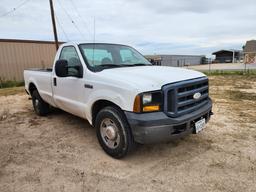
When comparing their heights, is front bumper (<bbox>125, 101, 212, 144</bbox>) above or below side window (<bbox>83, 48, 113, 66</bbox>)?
below

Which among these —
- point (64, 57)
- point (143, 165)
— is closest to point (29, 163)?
point (143, 165)

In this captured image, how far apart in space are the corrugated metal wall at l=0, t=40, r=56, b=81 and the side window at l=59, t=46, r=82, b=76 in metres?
12.1

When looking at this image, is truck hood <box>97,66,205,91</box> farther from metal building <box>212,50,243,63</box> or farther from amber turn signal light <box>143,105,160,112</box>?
metal building <box>212,50,243,63</box>

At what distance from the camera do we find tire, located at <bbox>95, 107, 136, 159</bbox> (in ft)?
10.1

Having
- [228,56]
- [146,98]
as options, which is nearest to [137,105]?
[146,98]

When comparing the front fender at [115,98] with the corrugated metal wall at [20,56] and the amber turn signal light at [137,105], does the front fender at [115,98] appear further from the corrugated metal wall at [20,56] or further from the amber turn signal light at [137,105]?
the corrugated metal wall at [20,56]

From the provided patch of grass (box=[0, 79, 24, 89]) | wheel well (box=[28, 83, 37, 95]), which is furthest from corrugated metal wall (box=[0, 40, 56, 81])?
wheel well (box=[28, 83, 37, 95])

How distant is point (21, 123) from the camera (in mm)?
5387

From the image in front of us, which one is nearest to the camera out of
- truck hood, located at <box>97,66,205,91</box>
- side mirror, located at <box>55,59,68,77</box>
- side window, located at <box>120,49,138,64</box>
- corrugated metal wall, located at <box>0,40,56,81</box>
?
truck hood, located at <box>97,66,205,91</box>

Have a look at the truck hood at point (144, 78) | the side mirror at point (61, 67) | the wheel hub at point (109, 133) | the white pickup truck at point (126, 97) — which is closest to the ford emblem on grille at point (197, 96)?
the white pickup truck at point (126, 97)

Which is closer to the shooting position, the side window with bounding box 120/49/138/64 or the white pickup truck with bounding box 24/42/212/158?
the white pickup truck with bounding box 24/42/212/158

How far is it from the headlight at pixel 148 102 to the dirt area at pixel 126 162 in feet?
2.95

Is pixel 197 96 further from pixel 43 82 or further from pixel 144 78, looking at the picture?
pixel 43 82

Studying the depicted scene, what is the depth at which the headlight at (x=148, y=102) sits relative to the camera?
111 inches
